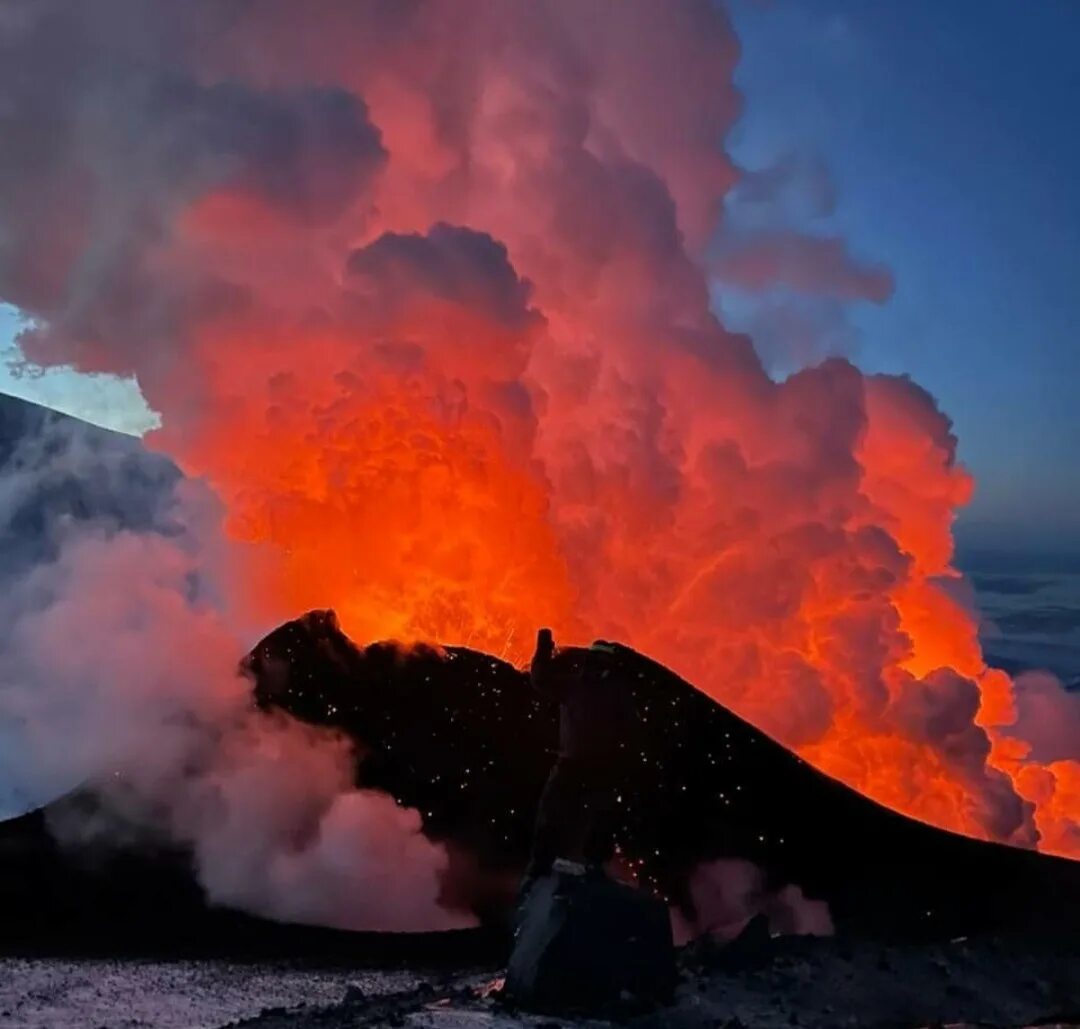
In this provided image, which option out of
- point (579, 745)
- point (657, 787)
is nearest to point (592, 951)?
point (579, 745)

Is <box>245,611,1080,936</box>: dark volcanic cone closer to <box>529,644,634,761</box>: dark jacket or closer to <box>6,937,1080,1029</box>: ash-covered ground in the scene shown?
<box>6,937,1080,1029</box>: ash-covered ground

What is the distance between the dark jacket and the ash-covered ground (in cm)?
218

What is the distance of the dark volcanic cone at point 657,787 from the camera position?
16.2 m

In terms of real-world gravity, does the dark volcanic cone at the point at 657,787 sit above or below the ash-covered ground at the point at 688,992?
above

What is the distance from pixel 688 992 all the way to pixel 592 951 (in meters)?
0.96

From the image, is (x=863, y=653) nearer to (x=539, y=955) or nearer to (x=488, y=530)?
(x=488, y=530)

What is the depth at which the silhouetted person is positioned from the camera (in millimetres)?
11070

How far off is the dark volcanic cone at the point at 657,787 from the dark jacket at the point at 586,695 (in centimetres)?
536

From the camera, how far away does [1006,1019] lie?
10891 millimetres

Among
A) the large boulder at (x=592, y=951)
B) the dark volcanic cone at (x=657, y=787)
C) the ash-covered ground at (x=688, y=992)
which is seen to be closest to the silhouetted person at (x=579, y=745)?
the large boulder at (x=592, y=951)

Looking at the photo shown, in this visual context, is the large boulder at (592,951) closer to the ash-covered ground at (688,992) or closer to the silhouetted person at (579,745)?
the ash-covered ground at (688,992)

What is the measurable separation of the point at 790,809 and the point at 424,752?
546 centimetres

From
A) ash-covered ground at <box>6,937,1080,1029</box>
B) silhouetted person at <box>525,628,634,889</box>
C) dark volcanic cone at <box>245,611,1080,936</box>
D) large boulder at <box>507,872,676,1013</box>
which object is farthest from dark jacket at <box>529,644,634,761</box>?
dark volcanic cone at <box>245,611,1080,936</box>

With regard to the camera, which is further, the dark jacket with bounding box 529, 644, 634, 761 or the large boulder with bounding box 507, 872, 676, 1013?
the dark jacket with bounding box 529, 644, 634, 761
